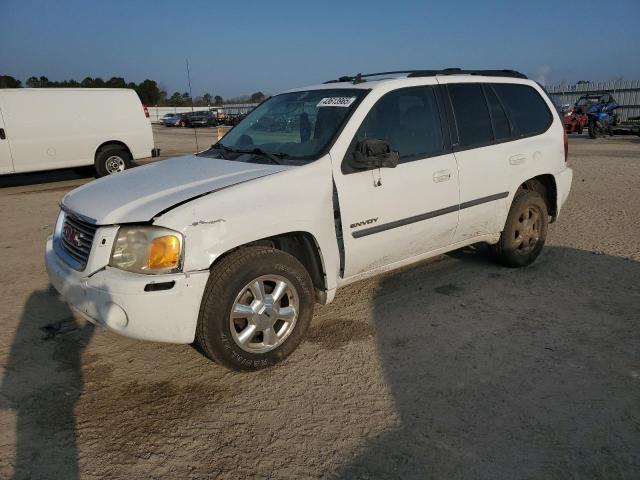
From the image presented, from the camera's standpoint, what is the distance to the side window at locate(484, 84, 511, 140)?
4.49 metres

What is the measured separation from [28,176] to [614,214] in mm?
13781

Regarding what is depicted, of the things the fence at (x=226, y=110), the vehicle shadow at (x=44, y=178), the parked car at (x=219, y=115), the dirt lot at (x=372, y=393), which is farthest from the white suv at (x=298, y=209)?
the fence at (x=226, y=110)

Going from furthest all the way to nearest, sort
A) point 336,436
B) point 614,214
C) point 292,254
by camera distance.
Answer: point 614,214 < point 292,254 < point 336,436

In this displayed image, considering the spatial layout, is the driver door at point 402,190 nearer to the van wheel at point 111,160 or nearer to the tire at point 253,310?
the tire at point 253,310

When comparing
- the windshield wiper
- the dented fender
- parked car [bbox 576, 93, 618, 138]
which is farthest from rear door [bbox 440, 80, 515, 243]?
parked car [bbox 576, 93, 618, 138]

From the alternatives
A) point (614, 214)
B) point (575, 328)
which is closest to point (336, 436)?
point (575, 328)

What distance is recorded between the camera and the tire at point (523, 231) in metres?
4.71

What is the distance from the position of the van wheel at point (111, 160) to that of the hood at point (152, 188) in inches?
341

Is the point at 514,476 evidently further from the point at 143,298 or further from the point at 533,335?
the point at 143,298

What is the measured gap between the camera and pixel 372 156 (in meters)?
3.42

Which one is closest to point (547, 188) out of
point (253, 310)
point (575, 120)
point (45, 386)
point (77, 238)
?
point (253, 310)

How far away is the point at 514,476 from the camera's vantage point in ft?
7.45

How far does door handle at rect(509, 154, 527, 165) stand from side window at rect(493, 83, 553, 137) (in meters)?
0.22

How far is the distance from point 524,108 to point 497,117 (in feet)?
1.63
